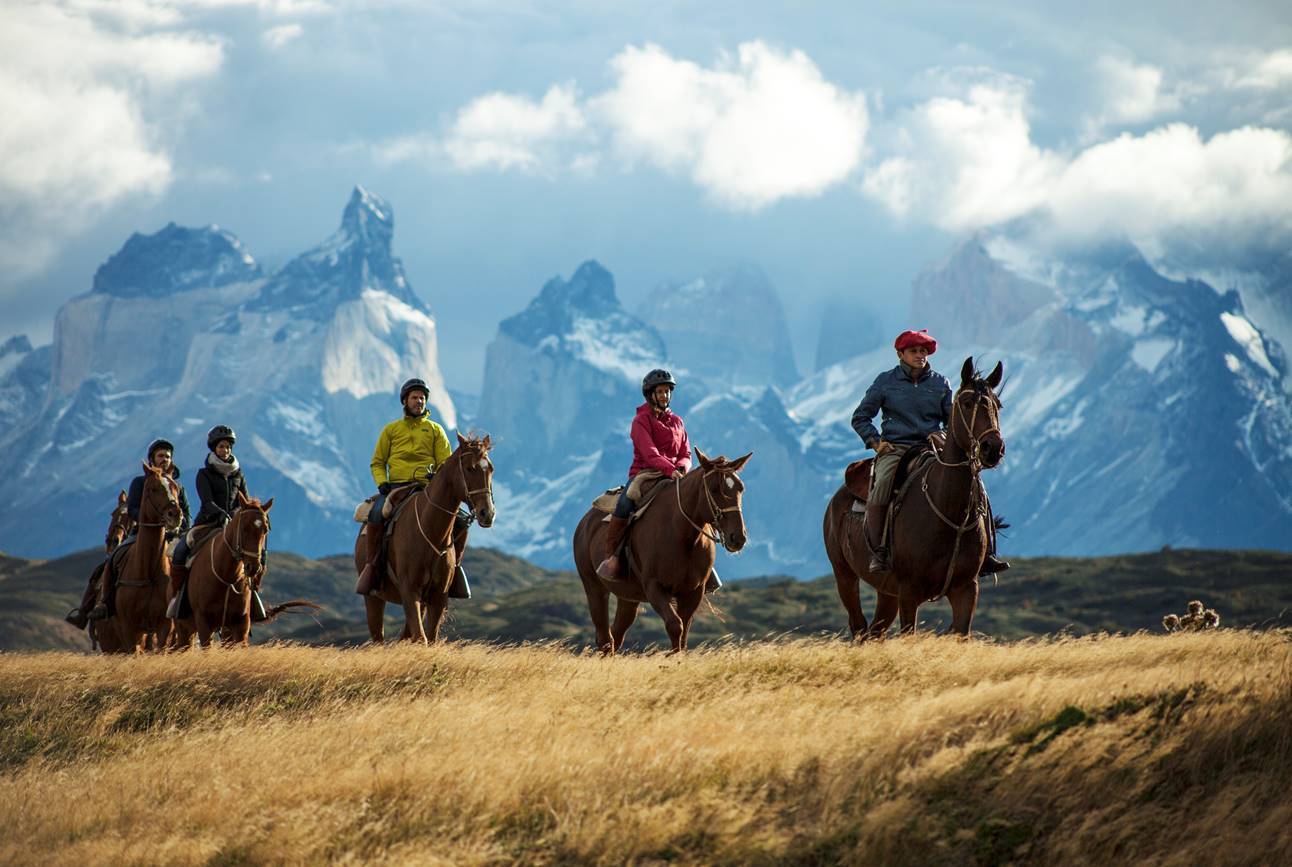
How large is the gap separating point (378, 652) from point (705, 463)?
511 centimetres

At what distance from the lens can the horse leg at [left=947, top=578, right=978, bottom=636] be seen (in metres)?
18.2

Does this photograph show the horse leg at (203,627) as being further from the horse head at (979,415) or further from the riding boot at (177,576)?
the horse head at (979,415)

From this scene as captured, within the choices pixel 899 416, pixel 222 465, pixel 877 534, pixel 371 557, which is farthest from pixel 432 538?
pixel 899 416

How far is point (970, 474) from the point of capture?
17.8 meters

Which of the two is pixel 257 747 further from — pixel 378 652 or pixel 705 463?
pixel 705 463

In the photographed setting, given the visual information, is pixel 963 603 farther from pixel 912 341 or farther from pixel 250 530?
pixel 250 530

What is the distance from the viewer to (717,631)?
5861 inches

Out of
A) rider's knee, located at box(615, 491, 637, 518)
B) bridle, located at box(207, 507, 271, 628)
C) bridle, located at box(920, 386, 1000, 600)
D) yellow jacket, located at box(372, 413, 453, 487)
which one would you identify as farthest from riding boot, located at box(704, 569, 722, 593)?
bridle, located at box(207, 507, 271, 628)

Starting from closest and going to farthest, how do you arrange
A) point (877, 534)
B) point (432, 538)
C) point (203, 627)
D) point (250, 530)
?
point (877, 534)
point (432, 538)
point (250, 530)
point (203, 627)

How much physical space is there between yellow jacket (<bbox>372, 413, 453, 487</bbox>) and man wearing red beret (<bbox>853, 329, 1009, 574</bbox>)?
6790 millimetres

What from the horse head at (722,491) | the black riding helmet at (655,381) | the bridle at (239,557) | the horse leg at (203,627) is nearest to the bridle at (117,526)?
the horse leg at (203,627)

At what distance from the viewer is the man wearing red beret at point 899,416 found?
61.6 feet

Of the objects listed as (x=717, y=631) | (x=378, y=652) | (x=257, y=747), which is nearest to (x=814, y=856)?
(x=257, y=747)

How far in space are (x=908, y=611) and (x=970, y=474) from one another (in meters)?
2.12
